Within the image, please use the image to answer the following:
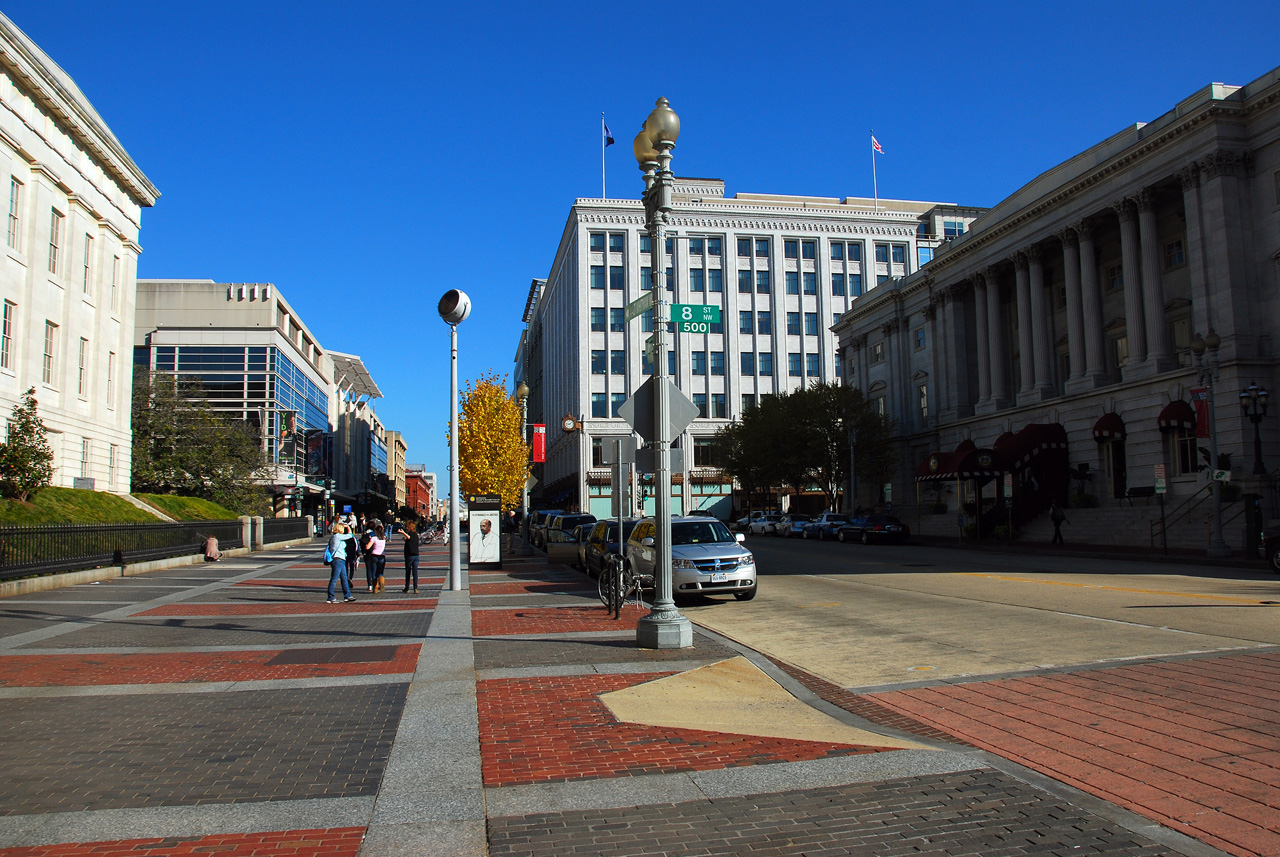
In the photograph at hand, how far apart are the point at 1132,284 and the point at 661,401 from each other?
3799 cm

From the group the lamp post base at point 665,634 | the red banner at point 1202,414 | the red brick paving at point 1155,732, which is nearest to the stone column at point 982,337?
the red banner at point 1202,414

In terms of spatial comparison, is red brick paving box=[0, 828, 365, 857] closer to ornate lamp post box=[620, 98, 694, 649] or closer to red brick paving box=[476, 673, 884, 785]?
→ red brick paving box=[476, 673, 884, 785]

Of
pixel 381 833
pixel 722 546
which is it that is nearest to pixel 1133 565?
pixel 722 546

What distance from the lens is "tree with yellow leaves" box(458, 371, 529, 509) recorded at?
164 ft

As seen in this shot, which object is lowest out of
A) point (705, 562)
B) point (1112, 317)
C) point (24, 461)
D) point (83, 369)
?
point (705, 562)

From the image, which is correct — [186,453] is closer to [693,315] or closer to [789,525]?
[789,525]

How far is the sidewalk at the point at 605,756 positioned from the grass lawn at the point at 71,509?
18741 mm

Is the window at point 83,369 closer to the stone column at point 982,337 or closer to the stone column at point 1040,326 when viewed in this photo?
the stone column at point 1040,326

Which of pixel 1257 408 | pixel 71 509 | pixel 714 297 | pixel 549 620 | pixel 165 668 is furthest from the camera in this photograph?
pixel 714 297

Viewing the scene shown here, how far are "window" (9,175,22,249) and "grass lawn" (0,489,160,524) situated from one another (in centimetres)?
1058

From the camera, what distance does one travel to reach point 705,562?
16344 mm

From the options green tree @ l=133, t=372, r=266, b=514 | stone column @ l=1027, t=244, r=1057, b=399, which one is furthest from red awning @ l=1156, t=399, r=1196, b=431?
green tree @ l=133, t=372, r=266, b=514

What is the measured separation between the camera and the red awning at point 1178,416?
34.9m

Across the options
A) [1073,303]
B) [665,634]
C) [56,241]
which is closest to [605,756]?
[665,634]
